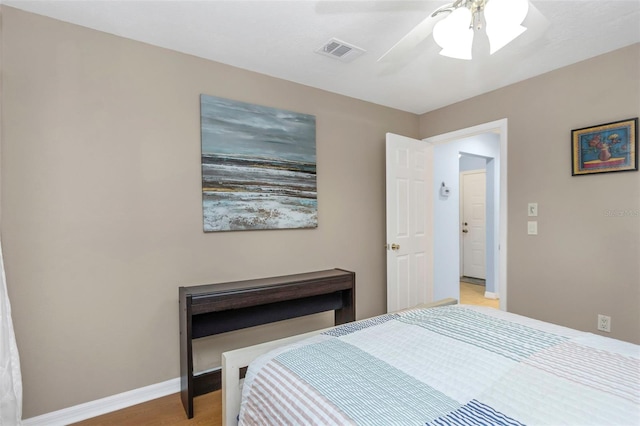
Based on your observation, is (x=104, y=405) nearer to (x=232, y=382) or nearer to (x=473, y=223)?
(x=232, y=382)

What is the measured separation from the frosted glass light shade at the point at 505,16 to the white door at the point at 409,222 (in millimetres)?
1945

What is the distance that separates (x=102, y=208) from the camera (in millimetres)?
2084

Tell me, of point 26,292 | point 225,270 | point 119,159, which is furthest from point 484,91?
point 26,292

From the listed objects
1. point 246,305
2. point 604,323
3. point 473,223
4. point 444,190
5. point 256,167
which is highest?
point 256,167

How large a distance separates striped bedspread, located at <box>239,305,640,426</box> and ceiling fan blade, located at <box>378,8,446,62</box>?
4.52 ft

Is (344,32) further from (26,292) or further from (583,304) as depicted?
(583,304)

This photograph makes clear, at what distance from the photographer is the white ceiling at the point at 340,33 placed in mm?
1853

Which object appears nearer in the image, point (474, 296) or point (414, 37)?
point (414, 37)

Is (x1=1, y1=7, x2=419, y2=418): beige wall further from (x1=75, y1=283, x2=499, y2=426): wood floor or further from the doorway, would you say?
the doorway

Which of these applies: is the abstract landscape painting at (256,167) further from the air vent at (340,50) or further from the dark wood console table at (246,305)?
the air vent at (340,50)

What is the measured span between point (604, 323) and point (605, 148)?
1309 millimetres

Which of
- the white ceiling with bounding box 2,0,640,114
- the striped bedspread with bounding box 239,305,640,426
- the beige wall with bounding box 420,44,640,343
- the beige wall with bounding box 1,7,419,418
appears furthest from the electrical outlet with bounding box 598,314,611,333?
the beige wall with bounding box 1,7,419,418

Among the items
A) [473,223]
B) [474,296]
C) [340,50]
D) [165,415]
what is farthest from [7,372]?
[473,223]

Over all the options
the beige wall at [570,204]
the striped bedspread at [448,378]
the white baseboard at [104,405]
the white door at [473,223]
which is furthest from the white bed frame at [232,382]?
the white door at [473,223]
